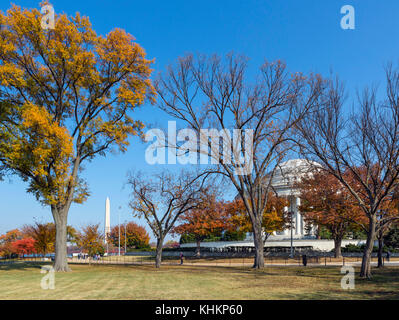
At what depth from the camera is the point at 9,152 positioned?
27.0m

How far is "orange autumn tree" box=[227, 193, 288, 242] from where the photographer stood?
5292 cm

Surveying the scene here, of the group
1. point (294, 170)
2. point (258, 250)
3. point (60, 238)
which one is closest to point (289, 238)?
point (258, 250)

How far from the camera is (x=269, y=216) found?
5231 cm

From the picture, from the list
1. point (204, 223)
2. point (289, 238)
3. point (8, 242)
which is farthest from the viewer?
point (8, 242)

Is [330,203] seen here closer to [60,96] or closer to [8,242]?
[60,96]

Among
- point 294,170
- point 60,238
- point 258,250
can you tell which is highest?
point 294,170

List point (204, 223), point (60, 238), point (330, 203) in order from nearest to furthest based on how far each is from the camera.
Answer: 1. point (60, 238)
2. point (330, 203)
3. point (204, 223)

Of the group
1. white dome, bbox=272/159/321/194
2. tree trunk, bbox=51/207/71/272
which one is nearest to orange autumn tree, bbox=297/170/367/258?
white dome, bbox=272/159/321/194

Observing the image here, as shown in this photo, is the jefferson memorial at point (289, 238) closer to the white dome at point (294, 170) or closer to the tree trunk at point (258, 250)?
the white dome at point (294, 170)

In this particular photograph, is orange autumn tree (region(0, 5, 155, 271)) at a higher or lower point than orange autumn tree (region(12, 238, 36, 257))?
higher

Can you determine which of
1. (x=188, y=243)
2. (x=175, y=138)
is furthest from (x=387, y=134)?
(x=188, y=243)

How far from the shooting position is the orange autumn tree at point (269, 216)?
2084 inches

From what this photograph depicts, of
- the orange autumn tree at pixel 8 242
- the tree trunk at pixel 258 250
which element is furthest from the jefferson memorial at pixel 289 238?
the orange autumn tree at pixel 8 242

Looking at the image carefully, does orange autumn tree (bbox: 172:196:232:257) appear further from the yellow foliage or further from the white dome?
the yellow foliage
